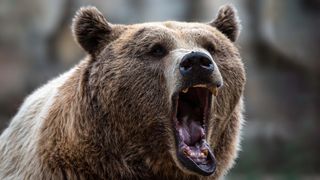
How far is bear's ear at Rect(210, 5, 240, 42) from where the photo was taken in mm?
6184

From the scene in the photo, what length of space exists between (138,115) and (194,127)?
0.36 metres

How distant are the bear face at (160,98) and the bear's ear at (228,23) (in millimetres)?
417

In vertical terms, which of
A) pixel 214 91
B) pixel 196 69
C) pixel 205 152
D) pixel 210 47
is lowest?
pixel 205 152

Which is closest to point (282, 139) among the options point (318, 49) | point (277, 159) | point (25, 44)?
point (277, 159)

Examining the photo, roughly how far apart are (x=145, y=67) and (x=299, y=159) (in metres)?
8.99

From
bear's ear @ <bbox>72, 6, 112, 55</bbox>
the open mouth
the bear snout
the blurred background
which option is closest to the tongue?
the open mouth

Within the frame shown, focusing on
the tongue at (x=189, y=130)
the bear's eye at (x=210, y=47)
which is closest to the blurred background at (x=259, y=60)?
the bear's eye at (x=210, y=47)

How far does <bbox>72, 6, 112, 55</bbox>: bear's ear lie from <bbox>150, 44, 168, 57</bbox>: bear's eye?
369mm

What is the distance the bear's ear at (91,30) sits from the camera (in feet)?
19.1

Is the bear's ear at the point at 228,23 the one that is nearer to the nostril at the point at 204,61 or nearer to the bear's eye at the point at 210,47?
the bear's eye at the point at 210,47

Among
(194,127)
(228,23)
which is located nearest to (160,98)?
(194,127)

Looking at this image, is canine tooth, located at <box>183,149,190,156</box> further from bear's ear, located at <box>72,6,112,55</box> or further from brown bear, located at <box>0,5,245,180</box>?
bear's ear, located at <box>72,6,112,55</box>

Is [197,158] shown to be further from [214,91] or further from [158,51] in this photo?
[158,51]

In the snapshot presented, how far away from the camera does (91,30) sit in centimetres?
580
